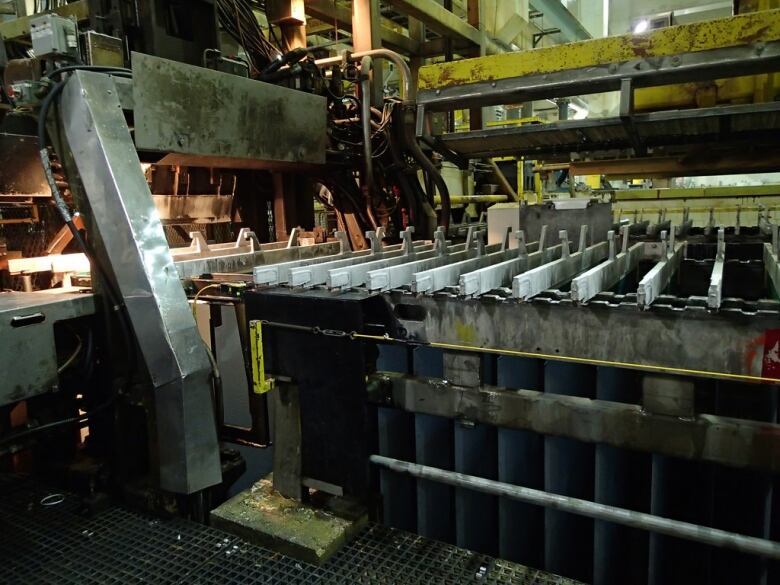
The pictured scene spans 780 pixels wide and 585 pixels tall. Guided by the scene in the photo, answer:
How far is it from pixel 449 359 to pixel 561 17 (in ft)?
26.1

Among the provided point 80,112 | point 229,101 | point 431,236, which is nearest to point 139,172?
point 80,112

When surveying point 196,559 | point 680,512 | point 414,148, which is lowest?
point 196,559

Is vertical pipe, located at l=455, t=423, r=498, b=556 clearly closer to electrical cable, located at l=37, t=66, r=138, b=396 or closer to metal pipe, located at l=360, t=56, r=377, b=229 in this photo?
electrical cable, located at l=37, t=66, r=138, b=396

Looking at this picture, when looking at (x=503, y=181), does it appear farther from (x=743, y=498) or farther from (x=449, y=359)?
(x=743, y=498)

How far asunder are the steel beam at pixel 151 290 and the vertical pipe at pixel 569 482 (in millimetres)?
1196

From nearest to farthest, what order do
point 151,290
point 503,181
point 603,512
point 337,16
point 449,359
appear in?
point 603,512 < point 449,359 < point 151,290 < point 337,16 < point 503,181

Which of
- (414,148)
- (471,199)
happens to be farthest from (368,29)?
(471,199)

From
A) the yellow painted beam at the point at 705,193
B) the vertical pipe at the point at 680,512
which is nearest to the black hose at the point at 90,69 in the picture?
the vertical pipe at the point at 680,512

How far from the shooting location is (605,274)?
1.86 metres

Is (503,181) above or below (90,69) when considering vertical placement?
below

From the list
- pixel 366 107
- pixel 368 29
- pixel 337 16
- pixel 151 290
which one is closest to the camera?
pixel 151 290

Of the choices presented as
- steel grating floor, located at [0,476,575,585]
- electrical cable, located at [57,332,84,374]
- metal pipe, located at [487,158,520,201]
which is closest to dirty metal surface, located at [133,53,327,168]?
electrical cable, located at [57,332,84,374]

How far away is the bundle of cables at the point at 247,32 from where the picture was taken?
13.1ft

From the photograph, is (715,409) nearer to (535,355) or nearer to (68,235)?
(535,355)
